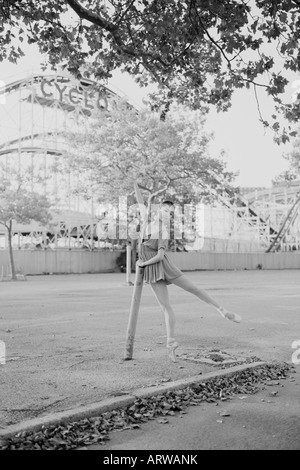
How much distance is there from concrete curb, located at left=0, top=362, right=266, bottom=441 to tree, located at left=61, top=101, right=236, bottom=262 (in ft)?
73.6

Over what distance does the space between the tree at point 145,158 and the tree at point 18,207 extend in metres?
2.73

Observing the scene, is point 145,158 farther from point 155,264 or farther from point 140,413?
point 140,413

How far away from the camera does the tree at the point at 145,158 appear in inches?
1150

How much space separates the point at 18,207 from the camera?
107 feet

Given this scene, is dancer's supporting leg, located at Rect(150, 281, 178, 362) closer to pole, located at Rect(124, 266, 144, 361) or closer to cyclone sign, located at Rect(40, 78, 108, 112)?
pole, located at Rect(124, 266, 144, 361)

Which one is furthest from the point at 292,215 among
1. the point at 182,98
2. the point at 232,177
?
the point at 182,98

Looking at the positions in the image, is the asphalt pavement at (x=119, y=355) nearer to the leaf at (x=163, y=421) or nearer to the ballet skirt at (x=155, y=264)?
the leaf at (x=163, y=421)

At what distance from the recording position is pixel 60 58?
10.8 meters

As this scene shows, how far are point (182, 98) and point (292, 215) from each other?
182 feet

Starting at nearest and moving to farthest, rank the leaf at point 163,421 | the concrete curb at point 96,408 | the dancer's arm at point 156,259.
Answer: the concrete curb at point 96,408 → the leaf at point 163,421 → the dancer's arm at point 156,259

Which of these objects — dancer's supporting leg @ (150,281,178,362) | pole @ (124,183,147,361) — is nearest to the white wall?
pole @ (124,183,147,361)

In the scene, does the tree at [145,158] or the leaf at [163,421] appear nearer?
the leaf at [163,421]

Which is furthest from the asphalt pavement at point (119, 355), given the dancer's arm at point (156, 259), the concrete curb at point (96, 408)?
the dancer's arm at point (156, 259)

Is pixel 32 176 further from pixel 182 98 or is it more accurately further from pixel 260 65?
pixel 260 65
